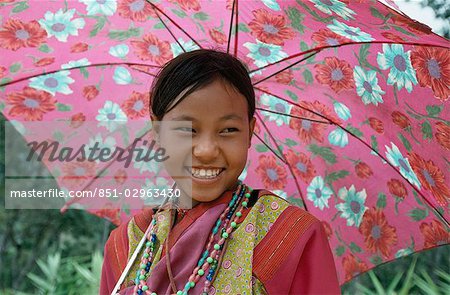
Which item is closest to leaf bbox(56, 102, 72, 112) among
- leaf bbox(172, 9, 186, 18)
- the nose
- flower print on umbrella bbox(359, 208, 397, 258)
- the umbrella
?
the umbrella

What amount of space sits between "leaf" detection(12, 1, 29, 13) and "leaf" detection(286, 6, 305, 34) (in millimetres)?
760

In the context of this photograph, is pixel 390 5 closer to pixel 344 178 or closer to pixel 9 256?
pixel 344 178

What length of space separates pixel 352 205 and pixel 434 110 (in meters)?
0.61

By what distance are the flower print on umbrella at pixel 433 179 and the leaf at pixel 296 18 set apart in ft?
1.72

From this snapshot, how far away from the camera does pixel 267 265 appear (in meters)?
1.42

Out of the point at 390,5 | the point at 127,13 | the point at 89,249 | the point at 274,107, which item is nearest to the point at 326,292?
the point at 390,5

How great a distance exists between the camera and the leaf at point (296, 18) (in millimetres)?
1709

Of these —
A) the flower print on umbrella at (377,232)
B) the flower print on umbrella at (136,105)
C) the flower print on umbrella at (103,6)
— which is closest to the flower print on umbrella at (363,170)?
the flower print on umbrella at (377,232)

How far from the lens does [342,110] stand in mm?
2152

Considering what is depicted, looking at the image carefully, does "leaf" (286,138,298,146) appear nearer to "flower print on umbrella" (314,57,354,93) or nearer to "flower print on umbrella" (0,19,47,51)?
"flower print on umbrella" (314,57,354,93)

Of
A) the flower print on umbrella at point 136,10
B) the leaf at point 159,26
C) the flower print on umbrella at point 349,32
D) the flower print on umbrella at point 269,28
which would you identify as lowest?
the leaf at point 159,26

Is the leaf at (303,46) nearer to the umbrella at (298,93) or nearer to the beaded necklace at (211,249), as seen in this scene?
the umbrella at (298,93)

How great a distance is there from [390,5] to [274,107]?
738 mm

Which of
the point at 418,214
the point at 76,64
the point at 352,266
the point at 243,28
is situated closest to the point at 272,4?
the point at 243,28
